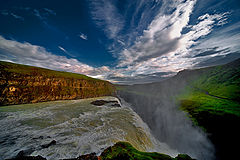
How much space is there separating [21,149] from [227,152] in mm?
32858

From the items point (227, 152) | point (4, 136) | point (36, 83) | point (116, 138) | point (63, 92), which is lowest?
point (227, 152)

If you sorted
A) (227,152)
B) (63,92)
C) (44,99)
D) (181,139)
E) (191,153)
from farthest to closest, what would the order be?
(63,92)
(44,99)
(181,139)
(191,153)
(227,152)

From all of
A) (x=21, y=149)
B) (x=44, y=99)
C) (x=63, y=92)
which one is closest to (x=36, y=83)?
(x=44, y=99)

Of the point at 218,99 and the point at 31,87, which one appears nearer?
the point at 31,87

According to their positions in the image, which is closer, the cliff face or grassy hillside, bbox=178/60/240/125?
grassy hillside, bbox=178/60/240/125

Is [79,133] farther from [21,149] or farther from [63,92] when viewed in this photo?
[63,92]

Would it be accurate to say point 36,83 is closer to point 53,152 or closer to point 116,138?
point 53,152

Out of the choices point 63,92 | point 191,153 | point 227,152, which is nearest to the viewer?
point 227,152

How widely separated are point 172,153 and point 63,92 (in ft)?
234

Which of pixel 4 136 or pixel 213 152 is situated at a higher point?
pixel 4 136

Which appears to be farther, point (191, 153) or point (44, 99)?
point (44, 99)

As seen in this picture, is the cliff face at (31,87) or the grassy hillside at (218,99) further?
the cliff face at (31,87)

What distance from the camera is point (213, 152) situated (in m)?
14.1

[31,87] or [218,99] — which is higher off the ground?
[31,87]
